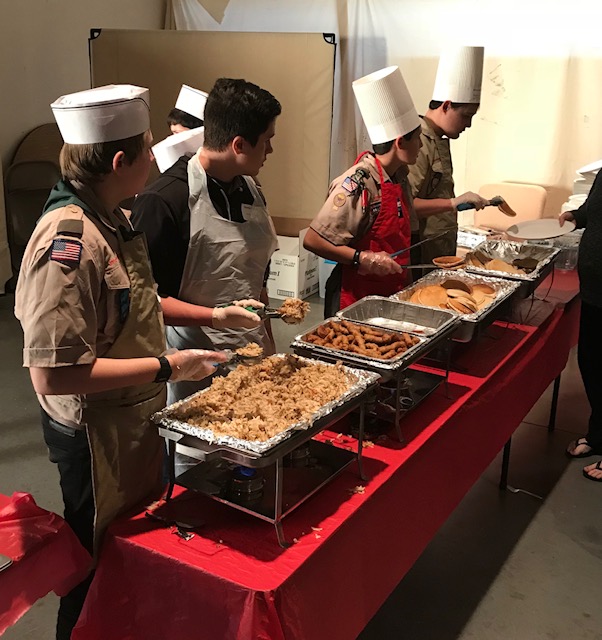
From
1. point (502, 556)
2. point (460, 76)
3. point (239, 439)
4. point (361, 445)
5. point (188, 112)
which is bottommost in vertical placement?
point (502, 556)

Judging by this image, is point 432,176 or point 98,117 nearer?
point 98,117

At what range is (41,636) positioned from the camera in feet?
6.22

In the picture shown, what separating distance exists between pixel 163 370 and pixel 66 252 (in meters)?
0.26

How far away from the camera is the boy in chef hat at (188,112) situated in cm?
301

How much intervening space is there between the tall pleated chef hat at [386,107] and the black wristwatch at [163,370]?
1.29m

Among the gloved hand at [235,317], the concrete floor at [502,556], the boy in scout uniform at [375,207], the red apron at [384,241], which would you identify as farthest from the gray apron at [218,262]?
the concrete floor at [502,556]

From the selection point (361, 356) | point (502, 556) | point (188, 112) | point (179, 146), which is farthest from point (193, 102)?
point (502, 556)

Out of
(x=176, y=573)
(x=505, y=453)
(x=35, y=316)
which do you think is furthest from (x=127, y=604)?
(x=505, y=453)

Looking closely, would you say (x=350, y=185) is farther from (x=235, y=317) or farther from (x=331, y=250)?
(x=235, y=317)

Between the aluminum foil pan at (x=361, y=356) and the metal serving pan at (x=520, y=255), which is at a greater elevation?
the aluminum foil pan at (x=361, y=356)

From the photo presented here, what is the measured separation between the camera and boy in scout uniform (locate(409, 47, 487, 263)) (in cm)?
266

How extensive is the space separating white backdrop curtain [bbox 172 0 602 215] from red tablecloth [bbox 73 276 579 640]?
323cm

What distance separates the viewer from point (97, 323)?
3.97ft

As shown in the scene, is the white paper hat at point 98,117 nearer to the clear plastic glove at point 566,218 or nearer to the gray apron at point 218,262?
the gray apron at point 218,262
